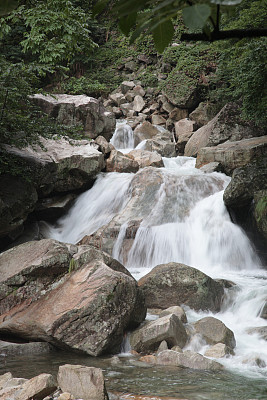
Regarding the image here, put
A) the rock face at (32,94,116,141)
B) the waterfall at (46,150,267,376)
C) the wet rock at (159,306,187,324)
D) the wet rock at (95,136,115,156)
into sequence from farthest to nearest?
the wet rock at (95,136,115,156), the rock face at (32,94,116,141), the waterfall at (46,150,267,376), the wet rock at (159,306,187,324)

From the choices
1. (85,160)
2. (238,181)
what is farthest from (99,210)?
(238,181)

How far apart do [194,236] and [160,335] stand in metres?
4.91

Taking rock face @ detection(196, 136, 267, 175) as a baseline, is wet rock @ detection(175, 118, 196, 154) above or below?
above

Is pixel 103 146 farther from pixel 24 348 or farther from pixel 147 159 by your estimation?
pixel 24 348

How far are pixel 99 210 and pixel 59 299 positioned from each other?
6436 millimetres

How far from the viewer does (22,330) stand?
18.1ft

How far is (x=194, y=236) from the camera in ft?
32.8

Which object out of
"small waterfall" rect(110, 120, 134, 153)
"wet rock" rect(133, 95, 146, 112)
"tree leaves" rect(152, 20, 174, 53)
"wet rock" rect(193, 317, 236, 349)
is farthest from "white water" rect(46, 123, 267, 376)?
"wet rock" rect(133, 95, 146, 112)

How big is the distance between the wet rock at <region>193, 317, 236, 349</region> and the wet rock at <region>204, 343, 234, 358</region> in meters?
0.17

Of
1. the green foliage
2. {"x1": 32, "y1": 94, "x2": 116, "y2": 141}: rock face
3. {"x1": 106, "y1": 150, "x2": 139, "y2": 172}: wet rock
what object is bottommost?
{"x1": 106, "y1": 150, "x2": 139, "y2": 172}: wet rock

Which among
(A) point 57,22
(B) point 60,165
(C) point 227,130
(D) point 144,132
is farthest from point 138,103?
(A) point 57,22

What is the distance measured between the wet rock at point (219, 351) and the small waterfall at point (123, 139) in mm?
13060

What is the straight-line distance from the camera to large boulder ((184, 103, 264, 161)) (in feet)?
48.1

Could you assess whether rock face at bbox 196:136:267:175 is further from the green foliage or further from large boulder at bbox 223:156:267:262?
the green foliage
